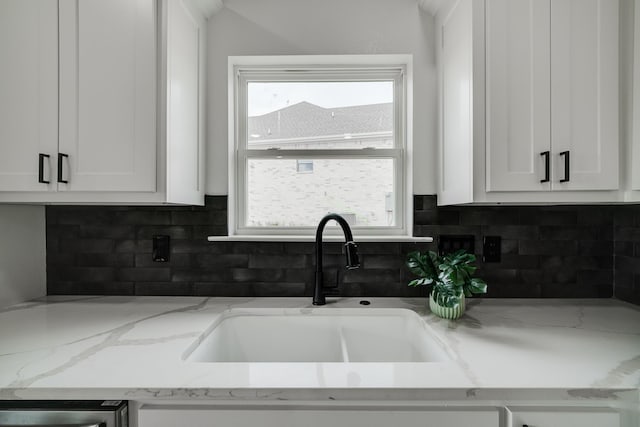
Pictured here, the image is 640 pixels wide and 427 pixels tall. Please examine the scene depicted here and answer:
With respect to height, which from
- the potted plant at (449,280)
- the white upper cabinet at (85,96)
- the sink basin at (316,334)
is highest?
the white upper cabinet at (85,96)

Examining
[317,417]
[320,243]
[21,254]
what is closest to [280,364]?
[317,417]

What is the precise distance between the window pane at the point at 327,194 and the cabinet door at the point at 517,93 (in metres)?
0.59

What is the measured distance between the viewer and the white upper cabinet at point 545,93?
46.8 inches

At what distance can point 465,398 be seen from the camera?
0.78 meters

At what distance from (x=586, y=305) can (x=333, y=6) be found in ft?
6.16

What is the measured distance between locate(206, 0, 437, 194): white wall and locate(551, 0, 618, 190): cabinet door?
509mm

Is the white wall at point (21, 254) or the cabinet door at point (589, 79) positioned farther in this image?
the white wall at point (21, 254)

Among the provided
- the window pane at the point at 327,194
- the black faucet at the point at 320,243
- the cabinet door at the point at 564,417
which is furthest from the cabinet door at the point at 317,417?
the window pane at the point at 327,194

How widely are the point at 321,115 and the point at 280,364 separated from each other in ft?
4.16

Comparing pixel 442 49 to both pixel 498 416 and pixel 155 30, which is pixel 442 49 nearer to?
pixel 155 30

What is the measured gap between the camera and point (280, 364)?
0.90m

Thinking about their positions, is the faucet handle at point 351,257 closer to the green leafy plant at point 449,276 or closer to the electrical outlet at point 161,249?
the green leafy plant at point 449,276

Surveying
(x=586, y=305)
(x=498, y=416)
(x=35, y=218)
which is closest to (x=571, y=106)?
(x=586, y=305)

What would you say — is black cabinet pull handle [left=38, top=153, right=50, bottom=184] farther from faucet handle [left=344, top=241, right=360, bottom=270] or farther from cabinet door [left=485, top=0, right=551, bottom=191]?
cabinet door [left=485, top=0, right=551, bottom=191]
